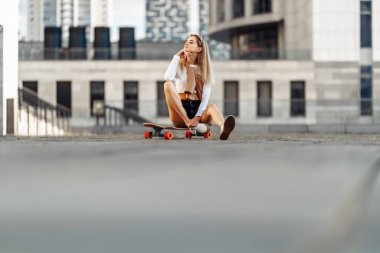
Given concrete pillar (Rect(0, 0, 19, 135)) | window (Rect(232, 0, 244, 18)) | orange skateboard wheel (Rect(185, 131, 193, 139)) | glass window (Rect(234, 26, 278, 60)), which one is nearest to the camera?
orange skateboard wheel (Rect(185, 131, 193, 139))

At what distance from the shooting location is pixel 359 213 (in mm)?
2752

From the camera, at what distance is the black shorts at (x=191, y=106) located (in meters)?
9.39

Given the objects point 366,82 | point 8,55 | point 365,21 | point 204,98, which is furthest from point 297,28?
point 204,98

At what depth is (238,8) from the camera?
56.4 m

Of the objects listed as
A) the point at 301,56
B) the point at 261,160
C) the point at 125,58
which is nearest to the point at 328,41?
the point at 301,56

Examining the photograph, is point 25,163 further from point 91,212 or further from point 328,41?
point 328,41

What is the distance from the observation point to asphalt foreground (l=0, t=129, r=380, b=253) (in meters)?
2.26

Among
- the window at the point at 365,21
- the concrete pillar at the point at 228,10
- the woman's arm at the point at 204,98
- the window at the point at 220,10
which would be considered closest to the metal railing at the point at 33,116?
the woman's arm at the point at 204,98

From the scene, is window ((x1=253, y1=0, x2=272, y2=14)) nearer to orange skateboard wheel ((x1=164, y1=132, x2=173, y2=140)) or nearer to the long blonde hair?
orange skateboard wheel ((x1=164, y1=132, x2=173, y2=140))

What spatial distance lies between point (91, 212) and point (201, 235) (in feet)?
2.08

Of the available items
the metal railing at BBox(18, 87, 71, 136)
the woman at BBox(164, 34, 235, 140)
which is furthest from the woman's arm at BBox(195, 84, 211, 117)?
the metal railing at BBox(18, 87, 71, 136)

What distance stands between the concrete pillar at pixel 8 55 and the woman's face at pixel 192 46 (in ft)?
28.1

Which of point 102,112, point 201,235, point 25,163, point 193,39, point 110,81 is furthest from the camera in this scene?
point 110,81

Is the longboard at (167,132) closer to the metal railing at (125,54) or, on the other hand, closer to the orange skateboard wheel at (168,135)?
the orange skateboard wheel at (168,135)
